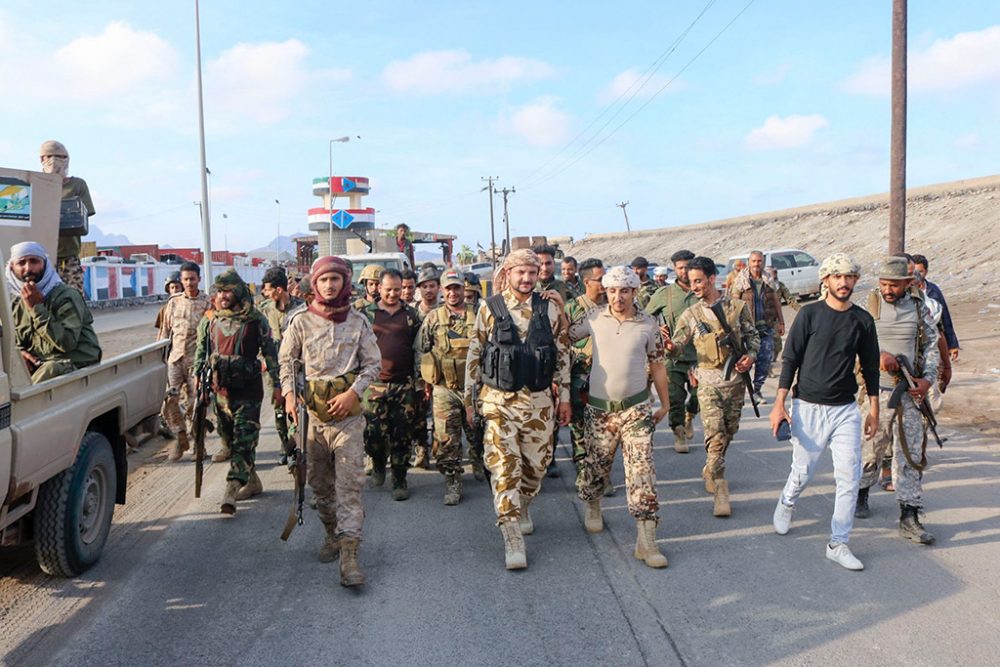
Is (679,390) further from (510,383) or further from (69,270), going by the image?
(69,270)

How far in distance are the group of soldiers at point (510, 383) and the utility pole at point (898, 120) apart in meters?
6.43

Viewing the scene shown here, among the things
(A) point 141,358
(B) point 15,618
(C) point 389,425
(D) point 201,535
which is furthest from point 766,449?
(B) point 15,618

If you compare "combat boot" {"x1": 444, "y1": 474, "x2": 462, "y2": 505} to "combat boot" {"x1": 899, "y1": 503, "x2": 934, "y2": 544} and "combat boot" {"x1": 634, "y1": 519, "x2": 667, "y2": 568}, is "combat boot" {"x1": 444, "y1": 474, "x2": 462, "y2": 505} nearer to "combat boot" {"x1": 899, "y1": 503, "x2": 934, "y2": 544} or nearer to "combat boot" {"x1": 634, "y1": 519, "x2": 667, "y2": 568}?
"combat boot" {"x1": 634, "y1": 519, "x2": 667, "y2": 568}

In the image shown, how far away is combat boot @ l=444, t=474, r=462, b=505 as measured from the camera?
5.95 meters

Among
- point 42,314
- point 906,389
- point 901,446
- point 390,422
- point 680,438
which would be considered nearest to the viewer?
point 42,314

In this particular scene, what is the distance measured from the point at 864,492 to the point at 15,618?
5.37 metres

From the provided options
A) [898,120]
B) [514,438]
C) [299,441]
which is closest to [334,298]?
[299,441]

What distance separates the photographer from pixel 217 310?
6121 millimetres

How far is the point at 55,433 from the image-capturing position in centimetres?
404

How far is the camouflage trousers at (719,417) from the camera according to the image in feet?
18.5

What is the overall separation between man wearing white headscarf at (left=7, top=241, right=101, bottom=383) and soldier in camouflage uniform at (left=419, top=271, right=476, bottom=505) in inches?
97.3

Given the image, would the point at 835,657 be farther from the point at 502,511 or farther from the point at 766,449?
the point at 766,449

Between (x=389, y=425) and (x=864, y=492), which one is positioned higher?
(x=389, y=425)

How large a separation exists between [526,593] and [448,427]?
2107 mm
